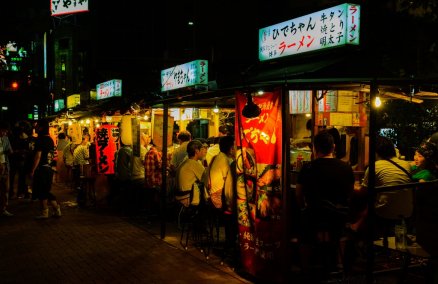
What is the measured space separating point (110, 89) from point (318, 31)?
56.8 ft

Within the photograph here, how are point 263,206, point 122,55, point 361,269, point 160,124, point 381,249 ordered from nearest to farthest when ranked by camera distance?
point 263,206
point 361,269
point 381,249
point 160,124
point 122,55

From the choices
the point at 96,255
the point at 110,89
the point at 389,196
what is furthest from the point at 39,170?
the point at 110,89

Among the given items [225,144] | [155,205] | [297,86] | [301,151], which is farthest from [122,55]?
[297,86]

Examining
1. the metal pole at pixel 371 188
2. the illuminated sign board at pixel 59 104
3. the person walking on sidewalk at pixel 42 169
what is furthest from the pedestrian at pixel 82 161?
the illuminated sign board at pixel 59 104

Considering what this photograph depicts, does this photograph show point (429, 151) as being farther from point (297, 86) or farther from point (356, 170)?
point (356, 170)

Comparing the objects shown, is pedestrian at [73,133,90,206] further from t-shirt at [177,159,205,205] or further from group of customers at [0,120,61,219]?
t-shirt at [177,159,205,205]

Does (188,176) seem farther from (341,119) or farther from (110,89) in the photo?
(110,89)

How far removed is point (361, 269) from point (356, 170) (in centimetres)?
502

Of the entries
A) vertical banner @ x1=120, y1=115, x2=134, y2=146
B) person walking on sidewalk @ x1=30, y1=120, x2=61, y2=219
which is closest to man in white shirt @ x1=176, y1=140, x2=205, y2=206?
vertical banner @ x1=120, y1=115, x2=134, y2=146

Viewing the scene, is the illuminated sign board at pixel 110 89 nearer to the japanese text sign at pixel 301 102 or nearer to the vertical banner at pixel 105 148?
the vertical banner at pixel 105 148

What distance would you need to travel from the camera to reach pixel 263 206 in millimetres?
6562

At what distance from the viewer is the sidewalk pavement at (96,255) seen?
7.29 metres

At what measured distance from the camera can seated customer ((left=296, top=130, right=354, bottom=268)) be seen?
585 centimetres

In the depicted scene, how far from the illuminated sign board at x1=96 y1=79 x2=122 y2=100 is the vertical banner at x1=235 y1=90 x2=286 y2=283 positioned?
16470mm
